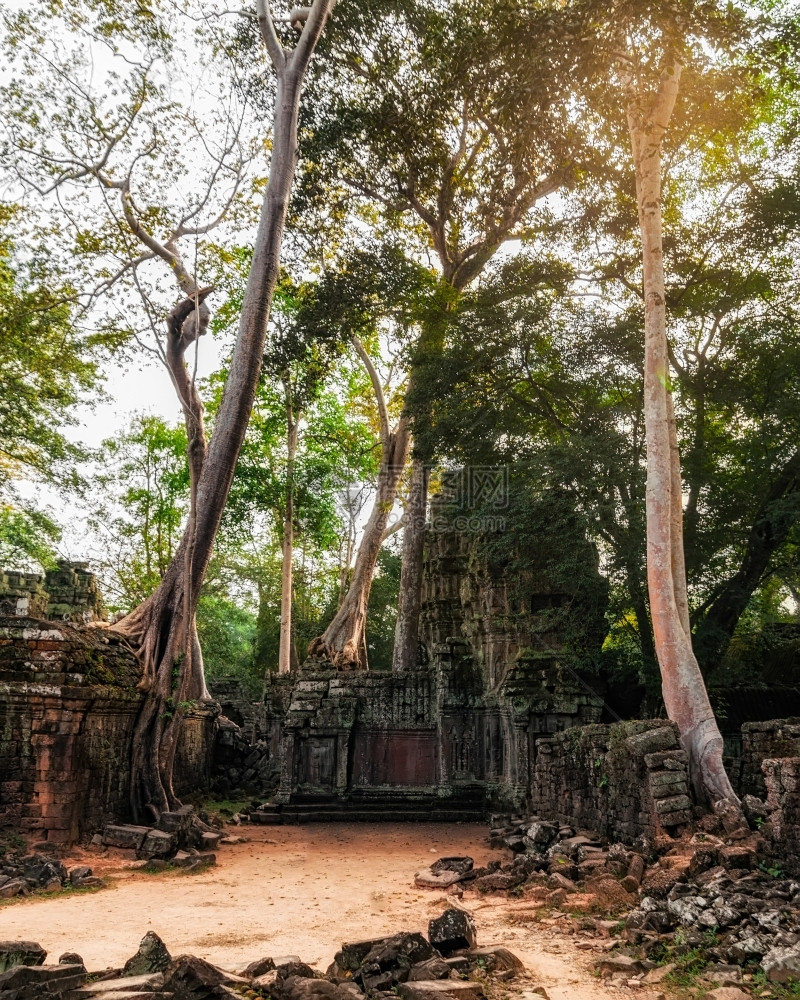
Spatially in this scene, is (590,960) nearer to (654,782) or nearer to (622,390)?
(654,782)

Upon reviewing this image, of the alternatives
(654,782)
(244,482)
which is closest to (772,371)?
(654,782)

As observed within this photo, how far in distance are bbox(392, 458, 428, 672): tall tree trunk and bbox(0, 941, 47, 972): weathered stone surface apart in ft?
43.6

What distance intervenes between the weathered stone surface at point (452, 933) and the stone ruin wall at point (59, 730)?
19.3ft

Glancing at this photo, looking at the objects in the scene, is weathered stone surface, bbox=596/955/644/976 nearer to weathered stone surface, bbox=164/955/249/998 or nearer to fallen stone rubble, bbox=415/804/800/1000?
fallen stone rubble, bbox=415/804/800/1000

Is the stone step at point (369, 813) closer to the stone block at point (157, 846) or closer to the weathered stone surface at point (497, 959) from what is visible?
the stone block at point (157, 846)

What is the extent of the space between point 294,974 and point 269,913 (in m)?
2.64

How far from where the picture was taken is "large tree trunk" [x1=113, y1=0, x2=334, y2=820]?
10.6 meters

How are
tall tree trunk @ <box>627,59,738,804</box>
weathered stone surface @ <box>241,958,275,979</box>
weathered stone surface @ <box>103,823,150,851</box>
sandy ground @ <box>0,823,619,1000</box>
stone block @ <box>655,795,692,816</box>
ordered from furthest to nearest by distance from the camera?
weathered stone surface @ <box>103,823,150,851</box> < tall tree trunk @ <box>627,59,738,804</box> < stone block @ <box>655,795,692,816</box> < sandy ground @ <box>0,823,619,1000</box> < weathered stone surface @ <box>241,958,275,979</box>

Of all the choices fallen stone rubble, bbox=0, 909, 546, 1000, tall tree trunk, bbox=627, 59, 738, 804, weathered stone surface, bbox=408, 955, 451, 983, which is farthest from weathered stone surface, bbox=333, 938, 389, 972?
tall tree trunk, bbox=627, 59, 738, 804

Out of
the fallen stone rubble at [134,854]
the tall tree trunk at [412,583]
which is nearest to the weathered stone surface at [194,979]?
the fallen stone rubble at [134,854]

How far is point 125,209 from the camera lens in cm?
1383

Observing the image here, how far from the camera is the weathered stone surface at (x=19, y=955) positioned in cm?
392

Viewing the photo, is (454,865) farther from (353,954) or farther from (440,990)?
(440,990)

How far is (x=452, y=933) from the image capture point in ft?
14.6
